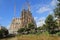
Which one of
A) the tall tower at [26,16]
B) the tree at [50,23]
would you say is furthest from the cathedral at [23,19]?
the tree at [50,23]

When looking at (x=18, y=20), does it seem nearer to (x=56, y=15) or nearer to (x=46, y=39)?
(x=56, y=15)

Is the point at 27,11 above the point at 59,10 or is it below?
above

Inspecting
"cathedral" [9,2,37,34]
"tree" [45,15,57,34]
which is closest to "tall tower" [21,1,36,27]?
"cathedral" [9,2,37,34]

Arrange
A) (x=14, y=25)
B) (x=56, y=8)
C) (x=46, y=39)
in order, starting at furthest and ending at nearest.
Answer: (x=14, y=25), (x=56, y=8), (x=46, y=39)

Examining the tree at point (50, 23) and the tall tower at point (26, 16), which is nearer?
the tree at point (50, 23)

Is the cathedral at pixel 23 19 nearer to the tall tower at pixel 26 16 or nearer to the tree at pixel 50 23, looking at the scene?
the tall tower at pixel 26 16

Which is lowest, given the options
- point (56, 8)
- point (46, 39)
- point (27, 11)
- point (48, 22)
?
point (46, 39)

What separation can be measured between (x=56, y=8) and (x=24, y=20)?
151 feet

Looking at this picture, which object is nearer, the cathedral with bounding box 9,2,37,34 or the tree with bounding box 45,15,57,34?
the tree with bounding box 45,15,57,34

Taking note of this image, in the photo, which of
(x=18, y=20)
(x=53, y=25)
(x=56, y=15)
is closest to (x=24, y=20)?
(x=18, y=20)

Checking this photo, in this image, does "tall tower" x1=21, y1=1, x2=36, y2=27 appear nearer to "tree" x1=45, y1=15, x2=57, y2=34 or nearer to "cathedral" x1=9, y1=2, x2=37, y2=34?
"cathedral" x1=9, y1=2, x2=37, y2=34

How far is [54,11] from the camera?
36.3 m

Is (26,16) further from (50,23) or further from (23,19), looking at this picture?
(50,23)

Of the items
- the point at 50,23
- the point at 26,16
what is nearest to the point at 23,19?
the point at 26,16
